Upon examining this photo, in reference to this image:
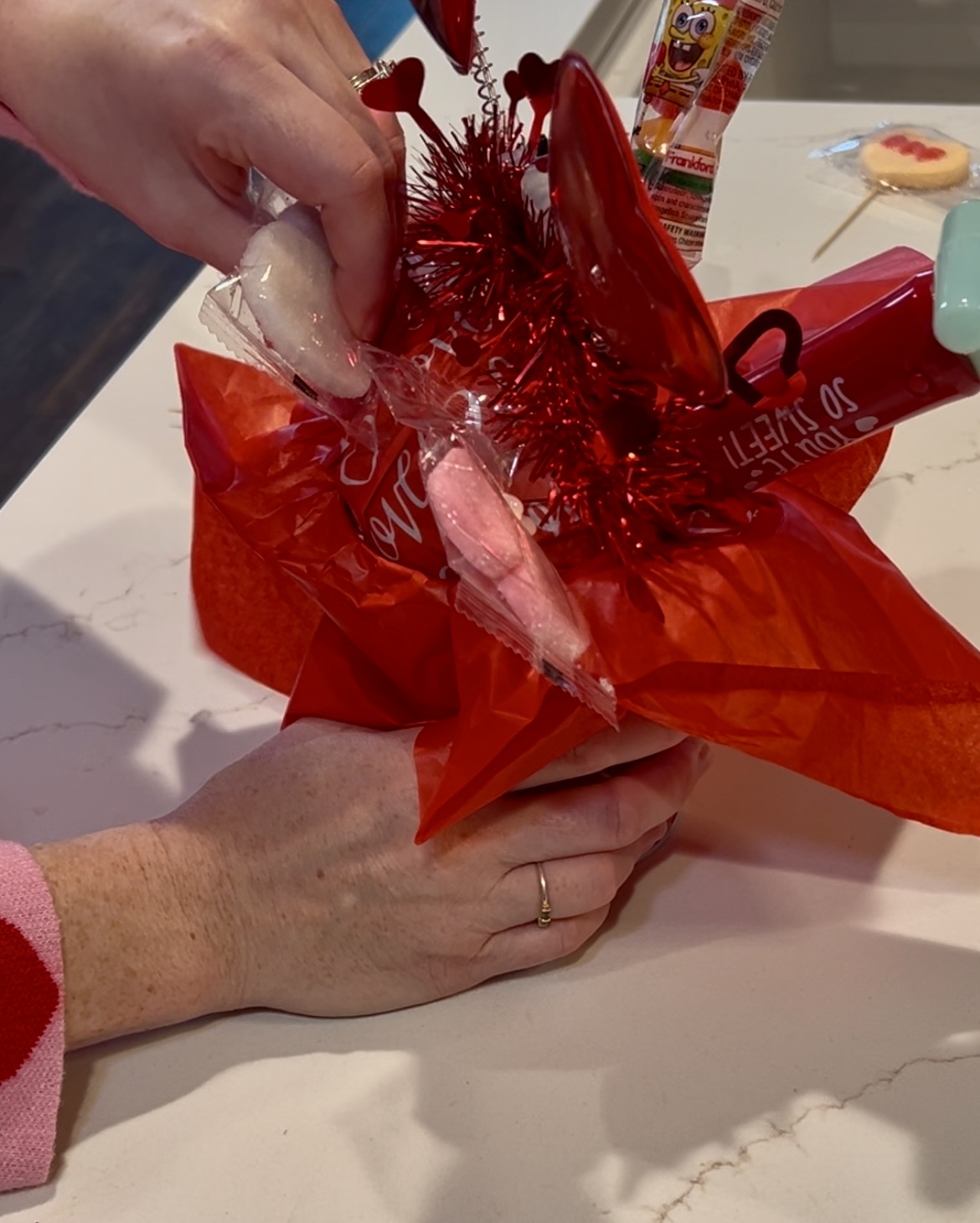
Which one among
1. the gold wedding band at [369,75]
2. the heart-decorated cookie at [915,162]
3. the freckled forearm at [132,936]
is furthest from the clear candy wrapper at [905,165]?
the freckled forearm at [132,936]

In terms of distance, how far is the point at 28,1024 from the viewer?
18.2 inches

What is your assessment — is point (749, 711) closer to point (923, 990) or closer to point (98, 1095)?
point (923, 990)

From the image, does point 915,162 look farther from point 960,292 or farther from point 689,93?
point 960,292

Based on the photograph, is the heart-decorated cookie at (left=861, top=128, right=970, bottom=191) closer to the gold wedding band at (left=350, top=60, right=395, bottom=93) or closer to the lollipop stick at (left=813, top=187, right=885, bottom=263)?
the lollipop stick at (left=813, top=187, right=885, bottom=263)

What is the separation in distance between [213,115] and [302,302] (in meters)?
0.07

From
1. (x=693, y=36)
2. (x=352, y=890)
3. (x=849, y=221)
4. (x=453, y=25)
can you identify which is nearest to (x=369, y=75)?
(x=453, y=25)

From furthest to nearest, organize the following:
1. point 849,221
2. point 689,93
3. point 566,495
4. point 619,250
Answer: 1. point 849,221
2. point 689,93
3. point 566,495
4. point 619,250

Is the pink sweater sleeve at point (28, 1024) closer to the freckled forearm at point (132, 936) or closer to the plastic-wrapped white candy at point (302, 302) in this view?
the freckled forearm at point (132, 936)

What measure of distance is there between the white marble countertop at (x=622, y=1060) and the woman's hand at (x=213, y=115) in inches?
10.7

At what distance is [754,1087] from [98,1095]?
10.3 inches

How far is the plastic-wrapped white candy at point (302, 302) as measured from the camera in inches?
15.8

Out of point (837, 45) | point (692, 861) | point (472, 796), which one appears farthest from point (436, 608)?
point (837, 45)

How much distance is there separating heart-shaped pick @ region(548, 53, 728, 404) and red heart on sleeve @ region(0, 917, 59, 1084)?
1.08 feet

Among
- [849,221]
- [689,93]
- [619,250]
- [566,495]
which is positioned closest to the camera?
[619,250]
